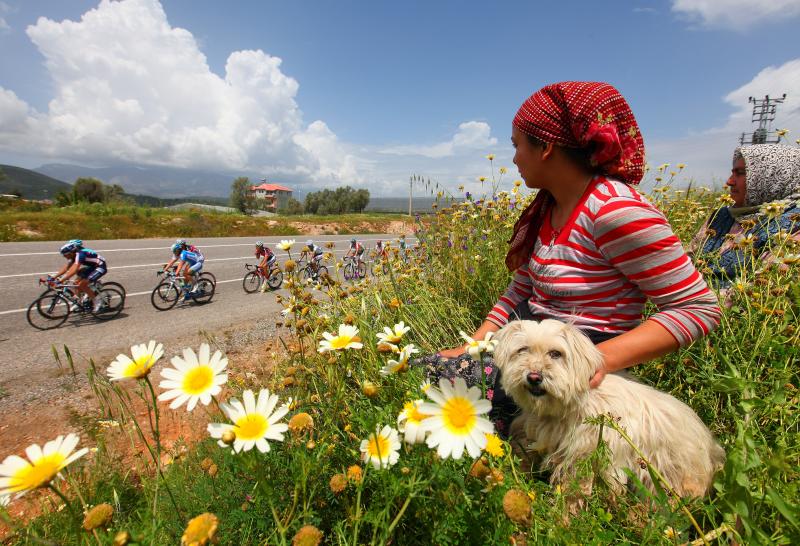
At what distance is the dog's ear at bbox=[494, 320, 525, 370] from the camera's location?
1314 mm

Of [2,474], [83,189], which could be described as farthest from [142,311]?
[83,189]

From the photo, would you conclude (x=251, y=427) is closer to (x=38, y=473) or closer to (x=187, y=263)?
(x=38, y=473)

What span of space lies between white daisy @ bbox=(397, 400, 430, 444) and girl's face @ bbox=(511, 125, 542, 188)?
1.17m

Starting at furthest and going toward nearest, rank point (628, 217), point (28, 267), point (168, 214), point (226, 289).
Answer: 1. point (168, 214)
2. point (28, 267)
3. point (226, 289)
4. point (628, 217)

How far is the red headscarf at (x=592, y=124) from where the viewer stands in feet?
4.53

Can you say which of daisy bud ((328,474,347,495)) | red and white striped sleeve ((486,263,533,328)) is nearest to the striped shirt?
red and white striped sleeve ((486,263,533,328))

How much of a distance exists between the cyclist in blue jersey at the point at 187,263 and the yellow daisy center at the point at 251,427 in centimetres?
849

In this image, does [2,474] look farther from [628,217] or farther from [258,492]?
[628,217]

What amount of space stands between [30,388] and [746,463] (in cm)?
603

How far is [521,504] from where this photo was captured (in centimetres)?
69

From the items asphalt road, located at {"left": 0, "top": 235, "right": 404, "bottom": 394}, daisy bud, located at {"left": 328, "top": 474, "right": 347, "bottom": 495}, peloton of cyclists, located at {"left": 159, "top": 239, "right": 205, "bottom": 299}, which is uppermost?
daisy bud, located at {"left": 328, "top": 474, "right": 347, "bottom": 495}

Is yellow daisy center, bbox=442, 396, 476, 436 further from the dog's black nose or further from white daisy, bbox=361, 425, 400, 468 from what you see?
the dog's black nose

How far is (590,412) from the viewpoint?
126 cm

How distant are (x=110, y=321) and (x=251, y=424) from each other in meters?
8.33
